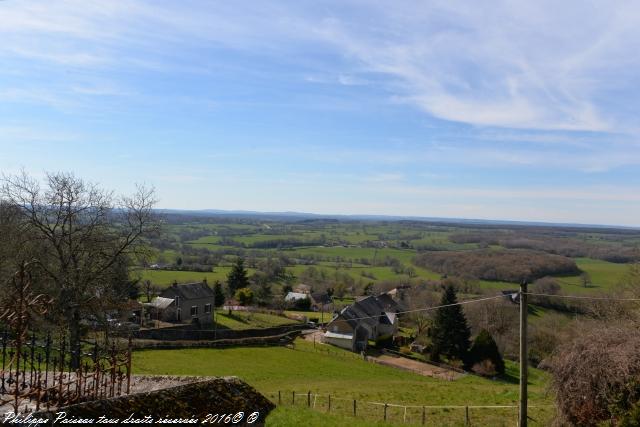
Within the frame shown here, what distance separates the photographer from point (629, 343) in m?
13.1

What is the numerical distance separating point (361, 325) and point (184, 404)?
49194mm

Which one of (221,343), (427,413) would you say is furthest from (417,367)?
(427,413)

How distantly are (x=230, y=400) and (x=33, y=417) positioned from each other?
2.73 m

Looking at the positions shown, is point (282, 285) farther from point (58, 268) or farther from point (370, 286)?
point (58, 268)

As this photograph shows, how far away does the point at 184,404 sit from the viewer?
6898 mm

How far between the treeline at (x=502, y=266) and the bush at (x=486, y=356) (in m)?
41.1

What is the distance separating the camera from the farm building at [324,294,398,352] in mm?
51719

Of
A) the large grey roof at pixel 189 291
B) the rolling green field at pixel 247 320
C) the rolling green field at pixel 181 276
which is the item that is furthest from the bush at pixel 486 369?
the rolling green field at pixel 181 276

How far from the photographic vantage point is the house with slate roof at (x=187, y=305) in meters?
50.2

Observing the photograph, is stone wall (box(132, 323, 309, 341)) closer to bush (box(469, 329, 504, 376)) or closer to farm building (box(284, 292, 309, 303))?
bush (box(469, 329, 504, 376))

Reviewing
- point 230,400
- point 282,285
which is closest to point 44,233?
point 230,400

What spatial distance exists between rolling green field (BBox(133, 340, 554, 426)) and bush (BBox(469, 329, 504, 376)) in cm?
133

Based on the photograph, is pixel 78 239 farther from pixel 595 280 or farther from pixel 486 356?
pixel 595 280

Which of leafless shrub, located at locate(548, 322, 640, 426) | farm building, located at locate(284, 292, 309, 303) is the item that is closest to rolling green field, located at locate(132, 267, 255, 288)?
farm building, located at locate(284, 292, 309, 303)
